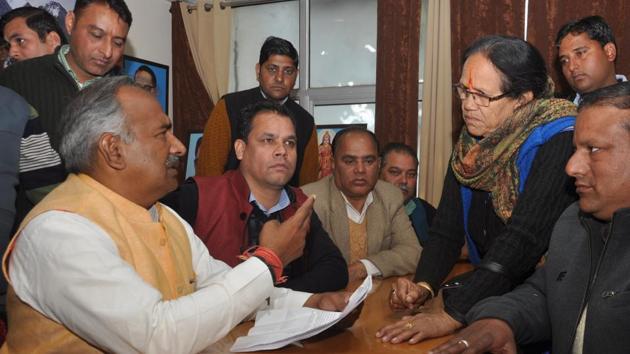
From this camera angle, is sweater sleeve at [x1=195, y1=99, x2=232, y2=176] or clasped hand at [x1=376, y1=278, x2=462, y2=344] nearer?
clasped hand at [x1=376, y1=278, x2=462, y2=344]

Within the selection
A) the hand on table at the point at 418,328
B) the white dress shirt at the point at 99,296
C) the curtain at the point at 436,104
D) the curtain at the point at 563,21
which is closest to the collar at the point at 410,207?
the curtain at the point at 436,104

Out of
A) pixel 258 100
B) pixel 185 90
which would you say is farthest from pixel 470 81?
pixel 185 90

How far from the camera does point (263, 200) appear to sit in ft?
8.11

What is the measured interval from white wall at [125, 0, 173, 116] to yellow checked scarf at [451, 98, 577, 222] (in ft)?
14.2

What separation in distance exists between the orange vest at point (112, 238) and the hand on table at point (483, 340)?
665 millimetres

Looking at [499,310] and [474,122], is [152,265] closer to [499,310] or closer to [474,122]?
[499,310]

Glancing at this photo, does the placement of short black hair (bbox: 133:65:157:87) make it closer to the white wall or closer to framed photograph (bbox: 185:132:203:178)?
the white wall

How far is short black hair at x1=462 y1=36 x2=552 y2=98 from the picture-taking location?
185cm

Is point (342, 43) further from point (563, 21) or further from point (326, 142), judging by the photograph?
point (563, 21)

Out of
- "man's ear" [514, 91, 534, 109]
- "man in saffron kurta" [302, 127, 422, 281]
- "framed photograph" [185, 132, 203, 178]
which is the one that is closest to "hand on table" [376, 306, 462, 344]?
"man's ear" [514, 91, 534, 109]

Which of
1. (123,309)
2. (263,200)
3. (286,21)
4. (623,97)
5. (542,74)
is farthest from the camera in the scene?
(286,21)

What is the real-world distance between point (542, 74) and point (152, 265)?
1289mm

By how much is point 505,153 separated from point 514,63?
0.27 m

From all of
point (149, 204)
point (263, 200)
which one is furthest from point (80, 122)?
point (263, 200)
